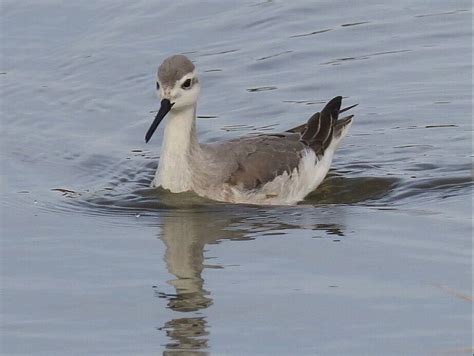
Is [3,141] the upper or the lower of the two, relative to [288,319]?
upper

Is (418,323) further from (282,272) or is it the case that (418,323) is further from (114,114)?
(114,114)

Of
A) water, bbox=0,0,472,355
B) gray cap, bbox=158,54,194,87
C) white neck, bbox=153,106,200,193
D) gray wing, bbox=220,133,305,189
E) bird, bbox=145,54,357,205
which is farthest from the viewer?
gray wing, bbox=220,133,305,189

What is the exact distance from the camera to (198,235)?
12195 mm

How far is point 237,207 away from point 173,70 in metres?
1.33

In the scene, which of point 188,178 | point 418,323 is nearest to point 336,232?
point 188,178

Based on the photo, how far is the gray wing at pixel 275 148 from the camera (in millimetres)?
13377

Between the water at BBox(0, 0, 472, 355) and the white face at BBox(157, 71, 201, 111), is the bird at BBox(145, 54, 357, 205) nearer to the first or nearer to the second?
the white face at BBox(157, 71, 201, 111)

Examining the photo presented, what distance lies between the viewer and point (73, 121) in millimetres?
15914

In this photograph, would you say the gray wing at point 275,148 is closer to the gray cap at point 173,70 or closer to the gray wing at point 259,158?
the gray wing at point 259,158

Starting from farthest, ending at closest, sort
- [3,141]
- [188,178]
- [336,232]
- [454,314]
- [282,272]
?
[3,141] → [188,178] → [336,232] → [282,272] → [454,314]

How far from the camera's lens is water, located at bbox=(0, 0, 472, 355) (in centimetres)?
952

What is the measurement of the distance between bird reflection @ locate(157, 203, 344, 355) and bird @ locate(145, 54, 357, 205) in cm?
31

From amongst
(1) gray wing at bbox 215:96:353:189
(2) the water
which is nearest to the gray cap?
(1) gray wing at bbox 215:96:353:189

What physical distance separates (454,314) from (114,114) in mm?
7392
